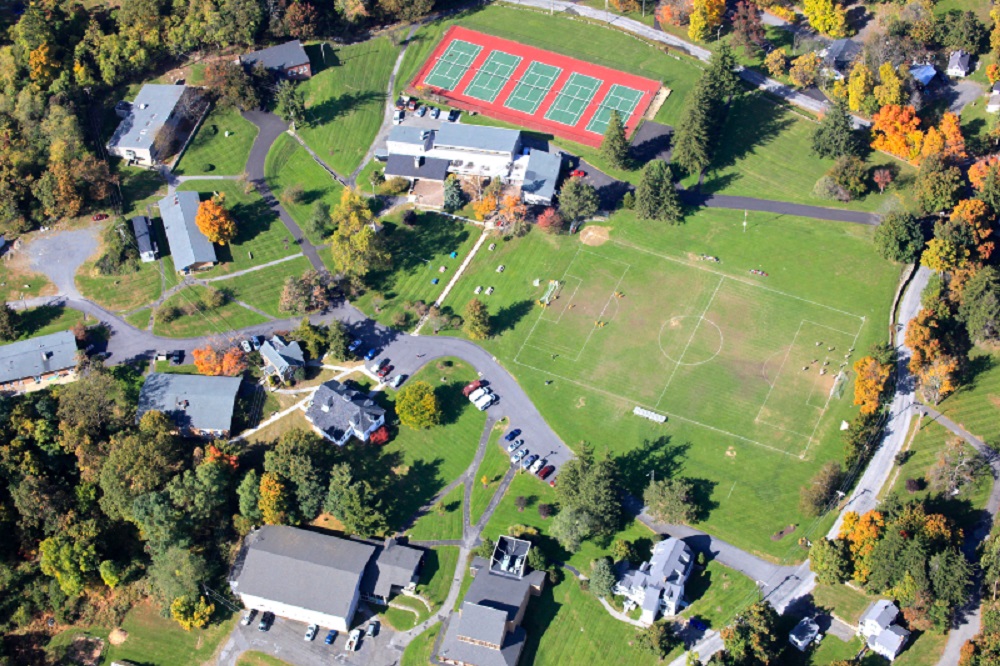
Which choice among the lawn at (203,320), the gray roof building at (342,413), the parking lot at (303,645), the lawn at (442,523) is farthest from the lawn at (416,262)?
the parking lot at (303,645)

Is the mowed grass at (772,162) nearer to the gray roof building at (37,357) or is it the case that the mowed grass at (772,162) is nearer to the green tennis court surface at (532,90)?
the green tennis court surface at (532,90)

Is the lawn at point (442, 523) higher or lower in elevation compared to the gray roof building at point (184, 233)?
lower

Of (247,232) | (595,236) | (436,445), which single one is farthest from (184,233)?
(595,236)

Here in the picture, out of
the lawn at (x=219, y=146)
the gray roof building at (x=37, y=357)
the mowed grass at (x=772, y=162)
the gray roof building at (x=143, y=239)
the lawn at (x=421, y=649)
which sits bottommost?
the lawn at (x=421, y=649)

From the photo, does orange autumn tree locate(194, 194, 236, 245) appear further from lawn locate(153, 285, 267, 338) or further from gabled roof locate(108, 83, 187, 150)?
gabled roof locate(108, 83, 187, 150)

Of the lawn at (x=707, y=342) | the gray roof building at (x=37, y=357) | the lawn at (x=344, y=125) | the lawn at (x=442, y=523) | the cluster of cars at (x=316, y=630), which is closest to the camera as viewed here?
the cluster of cars at (x=316, y=630)

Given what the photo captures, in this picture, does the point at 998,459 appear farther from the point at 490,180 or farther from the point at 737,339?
the point at 490,180

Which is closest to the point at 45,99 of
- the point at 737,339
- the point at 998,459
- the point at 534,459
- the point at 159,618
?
the point at 159,618
